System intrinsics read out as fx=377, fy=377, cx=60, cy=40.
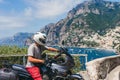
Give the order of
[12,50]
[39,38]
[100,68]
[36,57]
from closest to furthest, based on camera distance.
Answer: [39,38], [36,57], [100,68], [12,50]

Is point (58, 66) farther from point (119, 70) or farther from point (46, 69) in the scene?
point (119, 70)

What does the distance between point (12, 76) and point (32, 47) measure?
73 centimetres

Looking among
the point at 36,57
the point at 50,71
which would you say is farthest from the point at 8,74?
the point at 50,71

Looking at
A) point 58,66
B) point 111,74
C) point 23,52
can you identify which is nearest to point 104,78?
point 111,74

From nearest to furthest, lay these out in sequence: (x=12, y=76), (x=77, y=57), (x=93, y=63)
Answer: (x=12, y=76) → (x=93, y=63) → (x=77, y=57)

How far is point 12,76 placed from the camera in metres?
7.77

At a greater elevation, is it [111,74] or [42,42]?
[42,42]

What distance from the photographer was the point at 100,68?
→ 12.3 m

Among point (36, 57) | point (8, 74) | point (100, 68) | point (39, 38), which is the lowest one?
point (100, 68)

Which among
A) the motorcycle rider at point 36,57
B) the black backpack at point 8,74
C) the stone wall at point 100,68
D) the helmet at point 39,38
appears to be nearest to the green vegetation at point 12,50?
the stone wall at point 100,68

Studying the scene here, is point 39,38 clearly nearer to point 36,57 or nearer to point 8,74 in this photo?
point 36,57

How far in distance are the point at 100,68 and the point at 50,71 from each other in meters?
Answer: 4.67

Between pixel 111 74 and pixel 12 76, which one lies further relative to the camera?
pixel 111 74

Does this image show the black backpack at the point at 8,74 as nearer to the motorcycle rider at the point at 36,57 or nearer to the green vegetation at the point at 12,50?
the motorcycle rider at the point at 36,57
